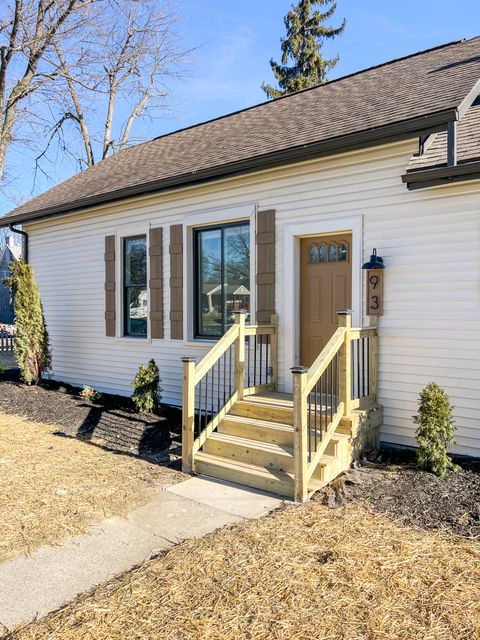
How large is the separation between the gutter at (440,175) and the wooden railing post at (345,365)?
1520mm

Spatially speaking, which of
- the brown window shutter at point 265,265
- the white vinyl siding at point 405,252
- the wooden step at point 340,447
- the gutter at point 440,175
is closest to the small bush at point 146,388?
the white vinyl siding at point 405,252

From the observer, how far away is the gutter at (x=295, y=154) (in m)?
4.66

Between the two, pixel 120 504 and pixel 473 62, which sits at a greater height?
pixel 473 62

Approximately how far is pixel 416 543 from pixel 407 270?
2.84 m

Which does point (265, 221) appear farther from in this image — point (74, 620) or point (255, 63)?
point (255, 63)

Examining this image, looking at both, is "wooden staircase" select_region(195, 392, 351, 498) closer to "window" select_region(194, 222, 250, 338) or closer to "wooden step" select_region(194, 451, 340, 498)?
"wooden step" select_region(194, 451, 340, 498)

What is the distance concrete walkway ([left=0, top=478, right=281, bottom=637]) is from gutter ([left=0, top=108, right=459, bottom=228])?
359 cm

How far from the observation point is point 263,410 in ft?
17.3

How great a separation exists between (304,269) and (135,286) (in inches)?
131

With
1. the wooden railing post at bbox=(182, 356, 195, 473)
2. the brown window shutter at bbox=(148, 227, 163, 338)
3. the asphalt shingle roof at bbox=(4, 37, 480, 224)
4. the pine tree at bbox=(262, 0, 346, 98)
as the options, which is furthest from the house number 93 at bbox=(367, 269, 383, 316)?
the pine tree at bbox=(262, 0, 346, 98)

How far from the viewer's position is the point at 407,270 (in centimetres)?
523

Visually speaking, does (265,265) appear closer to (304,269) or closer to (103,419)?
(304,269)

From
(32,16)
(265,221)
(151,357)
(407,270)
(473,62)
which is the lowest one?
(151,357)

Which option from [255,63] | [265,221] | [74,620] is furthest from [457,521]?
[255,63]
